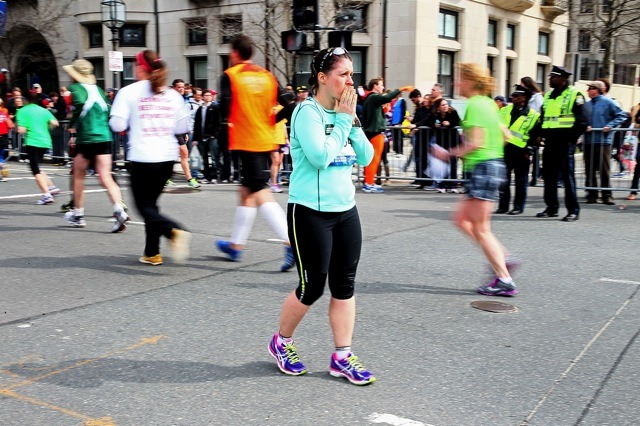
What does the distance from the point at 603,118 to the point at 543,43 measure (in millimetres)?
26015

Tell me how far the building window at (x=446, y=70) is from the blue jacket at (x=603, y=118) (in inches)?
666

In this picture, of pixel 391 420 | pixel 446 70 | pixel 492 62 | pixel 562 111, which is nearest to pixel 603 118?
pixel 562 111

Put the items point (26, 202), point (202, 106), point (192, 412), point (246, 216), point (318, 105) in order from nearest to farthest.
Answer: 1. point (192, 412)
2. point (318, 105)
3. point (246, 216)
4. point (26, 202)
5. point (202, 106)

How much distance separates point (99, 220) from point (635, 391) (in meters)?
7.42

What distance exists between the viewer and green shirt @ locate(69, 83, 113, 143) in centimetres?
821

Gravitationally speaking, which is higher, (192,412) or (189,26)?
(189,26)

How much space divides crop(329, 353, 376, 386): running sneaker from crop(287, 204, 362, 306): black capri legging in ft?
1.17

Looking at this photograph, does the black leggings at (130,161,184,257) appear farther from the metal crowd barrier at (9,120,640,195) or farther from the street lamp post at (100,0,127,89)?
the street lamp post at (100,0,127,89)

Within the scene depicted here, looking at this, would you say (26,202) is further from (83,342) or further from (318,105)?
(318,105)

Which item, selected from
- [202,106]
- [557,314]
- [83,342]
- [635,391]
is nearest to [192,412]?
[83,342]

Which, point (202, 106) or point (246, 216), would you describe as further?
point (202, 106)

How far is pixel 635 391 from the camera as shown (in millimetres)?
3676

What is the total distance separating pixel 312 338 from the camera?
14.7ft

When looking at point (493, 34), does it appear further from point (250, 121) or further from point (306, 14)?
point (250, 121)
